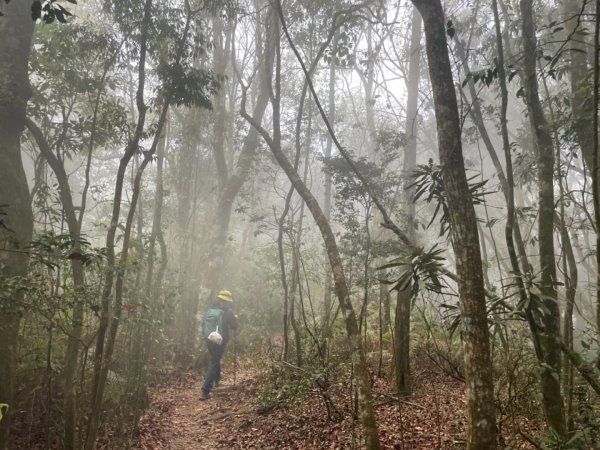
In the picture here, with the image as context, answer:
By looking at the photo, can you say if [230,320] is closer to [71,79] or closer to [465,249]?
[71,79]

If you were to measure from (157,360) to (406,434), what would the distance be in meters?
6.98

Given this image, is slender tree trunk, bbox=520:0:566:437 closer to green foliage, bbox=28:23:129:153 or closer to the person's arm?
green foliage, bbox=28:23:129:153

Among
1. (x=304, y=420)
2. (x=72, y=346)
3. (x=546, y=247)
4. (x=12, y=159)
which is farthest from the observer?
(x=304, y=420)

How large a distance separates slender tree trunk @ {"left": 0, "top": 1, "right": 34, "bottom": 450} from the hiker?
13.4 ft

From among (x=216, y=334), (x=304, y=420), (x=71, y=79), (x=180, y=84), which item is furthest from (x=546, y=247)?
(x=71, y=79)

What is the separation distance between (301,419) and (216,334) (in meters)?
3.55

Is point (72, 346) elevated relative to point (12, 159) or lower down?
lower down

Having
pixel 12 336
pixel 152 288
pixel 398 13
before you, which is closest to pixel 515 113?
pixel 398 13

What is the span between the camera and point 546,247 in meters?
4.41

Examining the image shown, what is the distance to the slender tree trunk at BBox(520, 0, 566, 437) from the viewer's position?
3.91m

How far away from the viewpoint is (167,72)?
693 cm

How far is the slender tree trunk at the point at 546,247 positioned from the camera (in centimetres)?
391

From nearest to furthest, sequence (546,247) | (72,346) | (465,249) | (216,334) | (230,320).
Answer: (465,249) < (546,247) < (72,346) < (216,334) < (230,320)

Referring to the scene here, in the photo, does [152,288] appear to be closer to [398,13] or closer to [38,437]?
[38,437]
